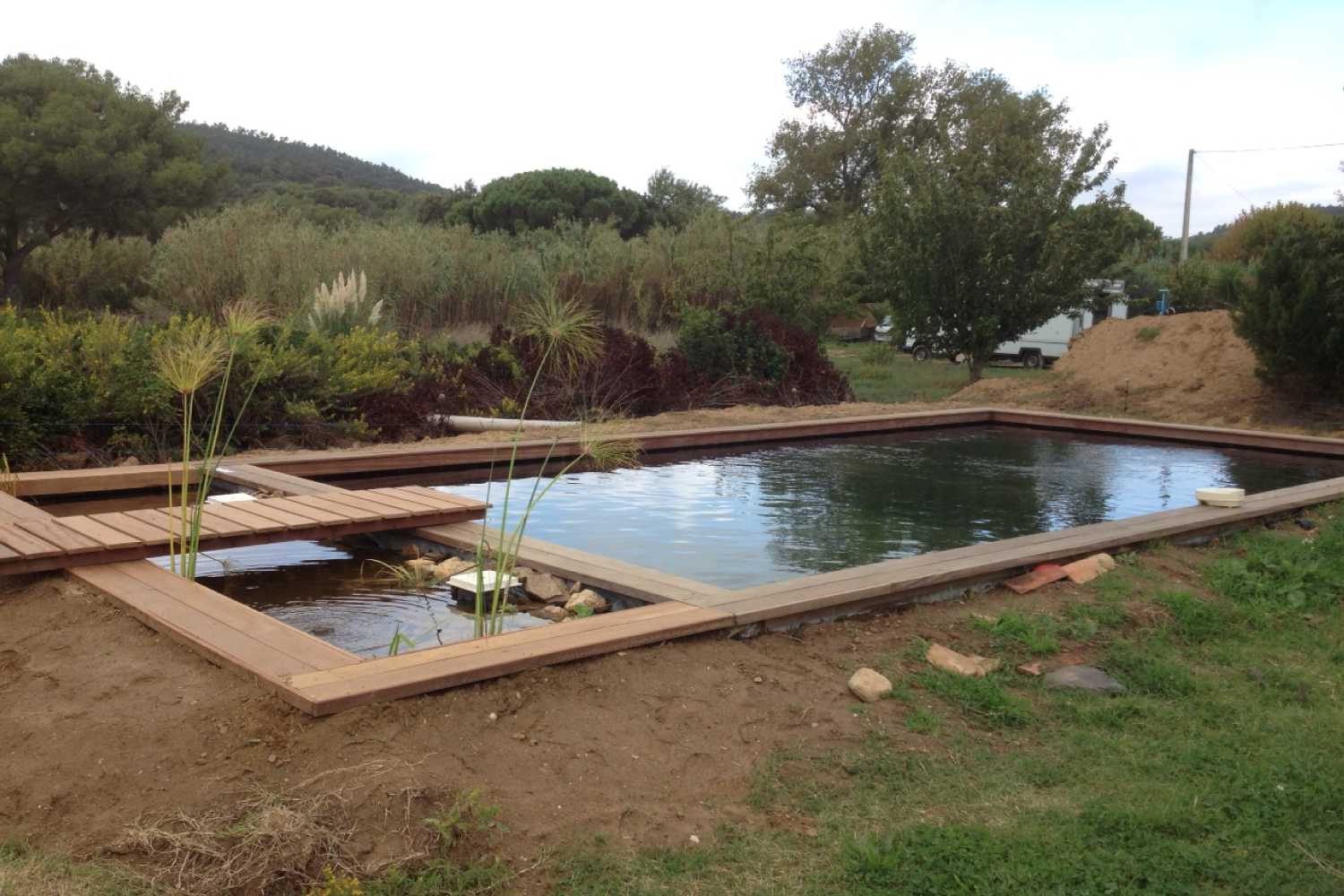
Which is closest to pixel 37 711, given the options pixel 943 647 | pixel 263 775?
→ pixel 263 775

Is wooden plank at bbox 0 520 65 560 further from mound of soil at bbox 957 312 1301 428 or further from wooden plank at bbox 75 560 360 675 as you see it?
mound of soil at bbox 957 312 1301 428

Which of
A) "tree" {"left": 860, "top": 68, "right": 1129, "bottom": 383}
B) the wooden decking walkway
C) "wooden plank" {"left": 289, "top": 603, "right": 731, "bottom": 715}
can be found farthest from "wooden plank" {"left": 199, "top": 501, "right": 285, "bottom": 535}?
"tree" {"left": 860, "top": 68, "right": 1129, "bottom": 383}

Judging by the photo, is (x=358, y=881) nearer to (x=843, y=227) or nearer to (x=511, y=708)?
(x=511, y=708)

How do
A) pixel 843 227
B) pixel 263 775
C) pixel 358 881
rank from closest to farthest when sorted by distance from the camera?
1. pixel 358 881
2. pixel 263 775
3. pixel 843 227

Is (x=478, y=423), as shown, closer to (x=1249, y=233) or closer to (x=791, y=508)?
(x=791, y=508)

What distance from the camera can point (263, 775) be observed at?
106 inches

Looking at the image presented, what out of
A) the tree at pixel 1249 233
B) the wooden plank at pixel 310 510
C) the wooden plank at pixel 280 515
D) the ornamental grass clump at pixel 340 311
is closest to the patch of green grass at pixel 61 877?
the wooden plank at pixel 280 515

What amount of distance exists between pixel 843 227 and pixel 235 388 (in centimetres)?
2234

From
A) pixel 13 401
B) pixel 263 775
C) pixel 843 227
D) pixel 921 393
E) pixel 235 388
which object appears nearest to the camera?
pixel 263 775

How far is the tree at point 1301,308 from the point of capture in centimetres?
1259

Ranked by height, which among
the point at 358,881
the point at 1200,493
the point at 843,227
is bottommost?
the point at 358,881

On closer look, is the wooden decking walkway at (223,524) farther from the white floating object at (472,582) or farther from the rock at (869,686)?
the rock at (869,686)

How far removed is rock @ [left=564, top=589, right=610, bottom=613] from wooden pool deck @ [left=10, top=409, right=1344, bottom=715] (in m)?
0.07

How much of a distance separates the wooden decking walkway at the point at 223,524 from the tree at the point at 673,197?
114ft
